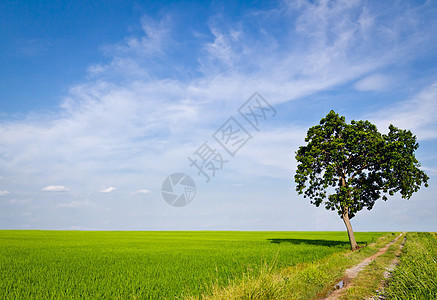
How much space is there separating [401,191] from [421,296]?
23.8m

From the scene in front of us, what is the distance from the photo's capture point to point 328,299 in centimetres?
916

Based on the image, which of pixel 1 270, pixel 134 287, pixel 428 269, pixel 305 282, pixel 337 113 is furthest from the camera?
pixel 337 113

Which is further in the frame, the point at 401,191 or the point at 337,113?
the point at 337,113

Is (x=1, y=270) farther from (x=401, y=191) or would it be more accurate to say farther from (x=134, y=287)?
(x=401, y=191)

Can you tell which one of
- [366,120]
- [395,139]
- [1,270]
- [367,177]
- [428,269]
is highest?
[366,120]

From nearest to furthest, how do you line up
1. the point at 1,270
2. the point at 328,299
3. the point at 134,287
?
the point at 328,299 < the point at 134,287 < the point at 1,270

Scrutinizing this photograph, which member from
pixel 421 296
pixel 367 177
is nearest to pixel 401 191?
pixel 367 177

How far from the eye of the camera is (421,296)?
6.93m

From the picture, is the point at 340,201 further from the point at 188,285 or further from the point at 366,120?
the point at 188,285

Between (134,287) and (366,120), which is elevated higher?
(366,120)

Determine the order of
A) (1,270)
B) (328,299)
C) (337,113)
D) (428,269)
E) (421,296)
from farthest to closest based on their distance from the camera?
(337,113) → (1,270) → (328,299) → (428,269) → (421,296)

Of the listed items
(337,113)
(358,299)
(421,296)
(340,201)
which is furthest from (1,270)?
(337,113)

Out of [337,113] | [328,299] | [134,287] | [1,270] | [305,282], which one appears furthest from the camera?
[337,113]

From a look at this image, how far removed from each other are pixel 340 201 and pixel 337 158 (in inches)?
157
